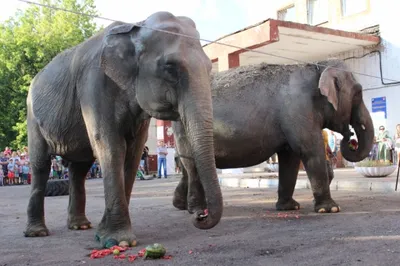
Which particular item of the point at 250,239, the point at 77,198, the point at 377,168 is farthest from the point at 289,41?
the point at 250,239

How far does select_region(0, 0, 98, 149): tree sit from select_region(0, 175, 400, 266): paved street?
32757 mm

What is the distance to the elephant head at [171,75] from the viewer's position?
4609 mm

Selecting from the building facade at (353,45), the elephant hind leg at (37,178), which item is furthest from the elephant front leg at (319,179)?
the building facade at (353,45)

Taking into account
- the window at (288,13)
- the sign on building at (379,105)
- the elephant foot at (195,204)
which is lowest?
the elephant foot at (195,204)

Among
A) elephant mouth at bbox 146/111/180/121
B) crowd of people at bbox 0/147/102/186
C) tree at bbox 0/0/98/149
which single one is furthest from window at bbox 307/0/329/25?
tree at bbox 0/0/98/149

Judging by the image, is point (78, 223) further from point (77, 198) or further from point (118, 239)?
point (118, 239)

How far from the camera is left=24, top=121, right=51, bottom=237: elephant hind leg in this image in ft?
21.4

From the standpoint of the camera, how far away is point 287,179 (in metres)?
8.22

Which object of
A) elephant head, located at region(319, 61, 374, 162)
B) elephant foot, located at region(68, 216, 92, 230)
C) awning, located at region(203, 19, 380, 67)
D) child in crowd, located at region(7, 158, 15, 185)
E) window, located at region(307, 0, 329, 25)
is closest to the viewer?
elephant foot, located at region(68, 216, 92, 230)

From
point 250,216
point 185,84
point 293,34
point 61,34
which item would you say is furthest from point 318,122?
point 61,34

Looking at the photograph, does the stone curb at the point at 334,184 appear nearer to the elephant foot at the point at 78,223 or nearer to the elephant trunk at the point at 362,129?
the elephant trunk at the point at 362,129

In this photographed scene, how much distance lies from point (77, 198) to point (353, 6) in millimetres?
17223

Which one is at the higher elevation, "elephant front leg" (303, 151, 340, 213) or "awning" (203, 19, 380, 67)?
"awning" (203, 19, 380, 67)

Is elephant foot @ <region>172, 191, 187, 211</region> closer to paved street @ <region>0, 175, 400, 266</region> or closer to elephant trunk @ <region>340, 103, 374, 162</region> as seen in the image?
paved street @ <region>0, 175, 400, 266</region>
